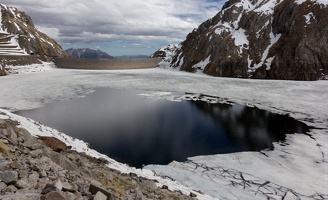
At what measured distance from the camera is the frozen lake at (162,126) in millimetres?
19781

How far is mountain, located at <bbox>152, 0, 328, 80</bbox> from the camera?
2290 inches

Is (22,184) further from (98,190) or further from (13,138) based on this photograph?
(13,138)

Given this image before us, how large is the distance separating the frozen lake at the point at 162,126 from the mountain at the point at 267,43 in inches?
1239

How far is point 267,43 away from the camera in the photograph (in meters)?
67.7

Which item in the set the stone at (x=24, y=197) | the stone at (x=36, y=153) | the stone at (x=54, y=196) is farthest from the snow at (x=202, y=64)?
the stone at (x=24, y=197)

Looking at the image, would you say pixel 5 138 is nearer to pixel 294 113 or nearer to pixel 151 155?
pixel 151 155

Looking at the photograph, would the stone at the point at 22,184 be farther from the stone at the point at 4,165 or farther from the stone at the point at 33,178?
the stone at the point at 4,165

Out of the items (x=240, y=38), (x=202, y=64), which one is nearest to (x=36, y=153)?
(x=202, y=64)

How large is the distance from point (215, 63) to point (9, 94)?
47.8 m

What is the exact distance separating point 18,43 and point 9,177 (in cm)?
10044

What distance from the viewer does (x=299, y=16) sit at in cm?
6362

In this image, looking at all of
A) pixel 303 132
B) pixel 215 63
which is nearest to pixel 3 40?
pixel 215 63

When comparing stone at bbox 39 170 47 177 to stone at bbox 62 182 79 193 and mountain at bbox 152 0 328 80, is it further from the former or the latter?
mountain at bbox 152 0 328 80

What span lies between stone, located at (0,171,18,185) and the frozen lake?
1138cm
